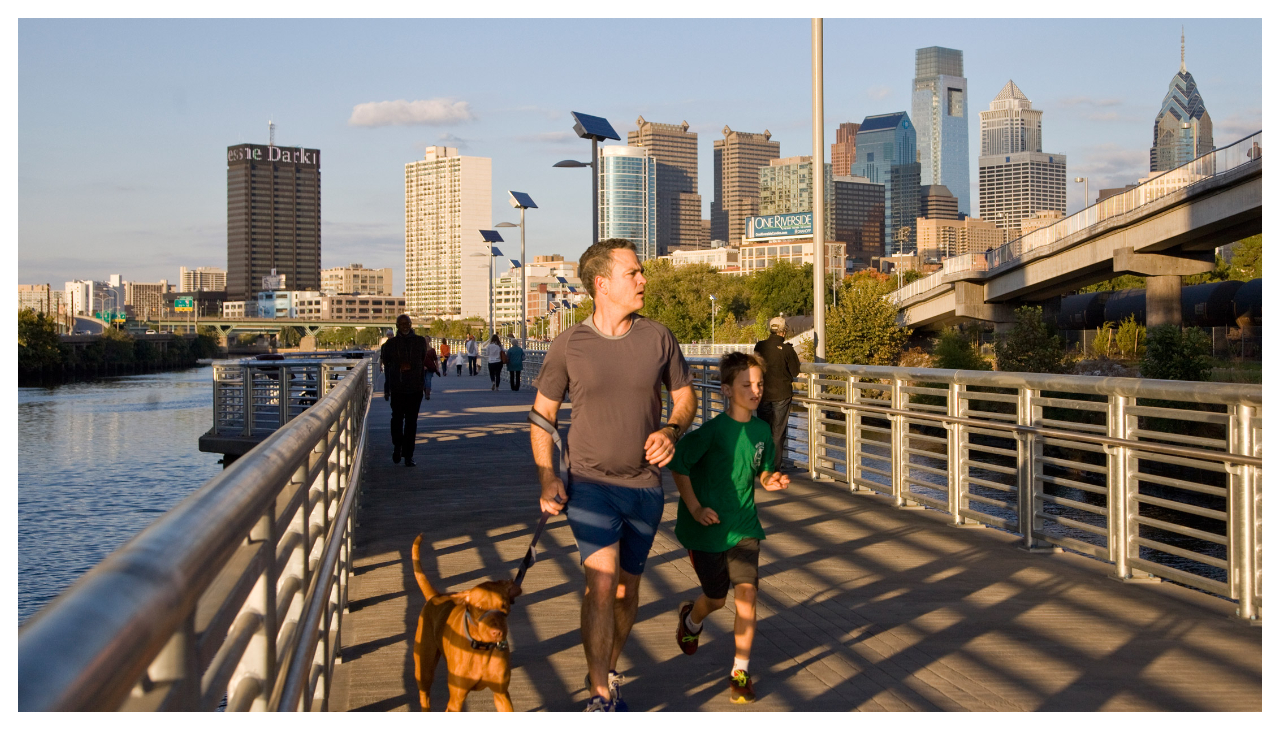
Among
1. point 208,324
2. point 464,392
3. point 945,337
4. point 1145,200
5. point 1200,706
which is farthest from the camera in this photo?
point 208,324

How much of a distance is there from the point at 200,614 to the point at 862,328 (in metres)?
51.0

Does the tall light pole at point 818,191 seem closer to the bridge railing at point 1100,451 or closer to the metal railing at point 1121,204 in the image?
the bridge railing at point 1100,451

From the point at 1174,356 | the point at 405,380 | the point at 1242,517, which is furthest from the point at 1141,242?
the point at 1242,517

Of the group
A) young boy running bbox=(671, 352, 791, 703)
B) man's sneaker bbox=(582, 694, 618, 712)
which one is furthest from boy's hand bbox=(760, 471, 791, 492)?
man's sneaker bbox=(582, 694, 618, 712)

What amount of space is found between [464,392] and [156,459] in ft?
30.5

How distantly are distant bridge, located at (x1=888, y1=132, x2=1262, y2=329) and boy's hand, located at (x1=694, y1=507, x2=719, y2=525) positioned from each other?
34.2 m

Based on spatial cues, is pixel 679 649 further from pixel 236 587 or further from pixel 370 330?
pixel 370 330

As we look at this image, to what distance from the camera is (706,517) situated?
15.6 feet

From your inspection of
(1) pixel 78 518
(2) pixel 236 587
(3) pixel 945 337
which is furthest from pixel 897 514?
(3) pixel 945 337

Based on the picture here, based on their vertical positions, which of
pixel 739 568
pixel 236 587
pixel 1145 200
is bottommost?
pixel 739 568

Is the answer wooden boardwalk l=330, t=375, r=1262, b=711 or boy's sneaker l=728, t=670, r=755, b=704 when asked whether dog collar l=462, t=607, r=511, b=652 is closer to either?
wooden boardwalk l=330, t=375, r=1262, b=711

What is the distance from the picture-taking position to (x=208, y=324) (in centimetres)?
16162

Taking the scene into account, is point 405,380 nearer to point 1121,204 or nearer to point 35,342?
point 1121,204

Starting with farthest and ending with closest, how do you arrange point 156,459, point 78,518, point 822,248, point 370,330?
point 370,330
point 156,459
point 78,518
point 822,248
